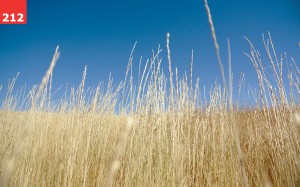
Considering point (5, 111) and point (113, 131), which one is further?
point (5, 111)

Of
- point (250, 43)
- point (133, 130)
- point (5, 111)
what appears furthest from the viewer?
point (5, 111)

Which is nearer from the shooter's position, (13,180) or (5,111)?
(13,180)

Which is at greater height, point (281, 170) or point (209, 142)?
point (209, 142)

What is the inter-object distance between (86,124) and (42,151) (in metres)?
0.45

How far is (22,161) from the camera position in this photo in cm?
210

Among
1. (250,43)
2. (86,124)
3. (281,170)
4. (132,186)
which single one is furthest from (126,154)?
(250,43)

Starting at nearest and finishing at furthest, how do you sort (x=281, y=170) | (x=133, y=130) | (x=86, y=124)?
1. (x=281, y=170)
2. (x=133, y=130)
3. (x=86, y=124)

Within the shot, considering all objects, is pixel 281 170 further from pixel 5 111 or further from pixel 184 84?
pixel 5 111

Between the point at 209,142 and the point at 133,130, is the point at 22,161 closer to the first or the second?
the point at 133,130

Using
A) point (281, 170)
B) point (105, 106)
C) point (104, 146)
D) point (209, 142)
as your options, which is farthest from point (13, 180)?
point (281, 170)

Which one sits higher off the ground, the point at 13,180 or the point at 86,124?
the point at 86,124

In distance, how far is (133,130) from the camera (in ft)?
6.84

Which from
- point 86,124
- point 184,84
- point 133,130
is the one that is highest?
point 184,84

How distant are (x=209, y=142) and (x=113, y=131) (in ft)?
3.32
